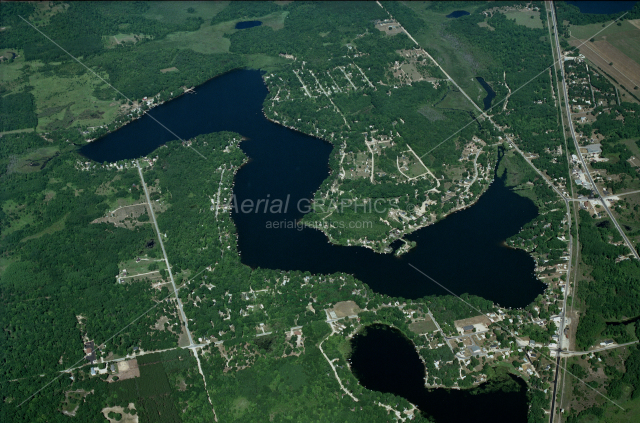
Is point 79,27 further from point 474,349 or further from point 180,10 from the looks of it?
point 474,349

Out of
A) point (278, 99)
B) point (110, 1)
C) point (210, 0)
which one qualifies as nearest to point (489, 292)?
point (278, 99)

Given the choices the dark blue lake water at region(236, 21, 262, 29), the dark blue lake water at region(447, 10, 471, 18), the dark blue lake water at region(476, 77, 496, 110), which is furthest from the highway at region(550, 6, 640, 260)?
the dark blue lake water at region(236, 21, 262, 29)

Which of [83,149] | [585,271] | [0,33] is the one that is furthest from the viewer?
[0,33]

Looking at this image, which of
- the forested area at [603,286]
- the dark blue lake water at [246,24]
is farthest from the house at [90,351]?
the dark blue lake water at [246,24]

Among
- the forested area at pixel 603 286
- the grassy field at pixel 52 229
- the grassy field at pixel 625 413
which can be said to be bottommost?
the grassy field at pixel 52 229

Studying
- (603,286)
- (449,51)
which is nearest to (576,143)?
(603,286)

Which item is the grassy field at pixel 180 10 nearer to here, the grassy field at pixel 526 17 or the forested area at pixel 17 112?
the forested area at pixel 17 112

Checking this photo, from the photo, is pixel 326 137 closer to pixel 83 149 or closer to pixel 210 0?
pixel 83 149
